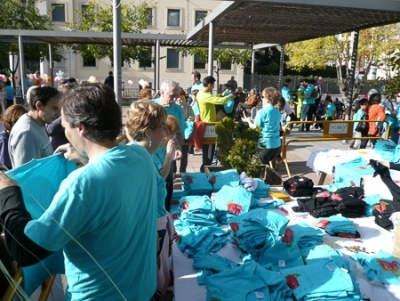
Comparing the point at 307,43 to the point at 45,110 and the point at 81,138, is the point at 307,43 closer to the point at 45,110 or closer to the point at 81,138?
the point at 45,110

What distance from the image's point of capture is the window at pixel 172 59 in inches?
1422

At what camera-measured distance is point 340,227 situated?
350cm

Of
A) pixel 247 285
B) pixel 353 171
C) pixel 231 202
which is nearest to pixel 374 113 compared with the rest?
pixel 353 171

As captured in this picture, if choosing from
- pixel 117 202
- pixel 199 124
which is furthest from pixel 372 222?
pixel 199 124

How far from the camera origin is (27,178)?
7.18 ft

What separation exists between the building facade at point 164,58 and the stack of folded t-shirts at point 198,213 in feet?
103

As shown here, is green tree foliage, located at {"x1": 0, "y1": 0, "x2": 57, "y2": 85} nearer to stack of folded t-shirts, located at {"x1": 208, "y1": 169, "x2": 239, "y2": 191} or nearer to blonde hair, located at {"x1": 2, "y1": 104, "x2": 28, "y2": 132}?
blonde hair, located at {"x1": 2, "y1": 104, "x2": 28, "y2": 132}

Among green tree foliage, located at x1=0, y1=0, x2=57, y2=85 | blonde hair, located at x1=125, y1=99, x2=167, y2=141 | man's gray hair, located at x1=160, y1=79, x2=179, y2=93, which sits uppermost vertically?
green tree foliage, located at x1=0, y1=0, x2=57, y2=85

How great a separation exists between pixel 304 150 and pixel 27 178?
27.6 feet

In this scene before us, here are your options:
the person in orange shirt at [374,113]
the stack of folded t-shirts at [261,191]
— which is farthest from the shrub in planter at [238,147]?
the person in orange shirt at [374,113]

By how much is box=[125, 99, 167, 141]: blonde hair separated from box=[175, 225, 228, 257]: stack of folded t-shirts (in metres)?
1.01

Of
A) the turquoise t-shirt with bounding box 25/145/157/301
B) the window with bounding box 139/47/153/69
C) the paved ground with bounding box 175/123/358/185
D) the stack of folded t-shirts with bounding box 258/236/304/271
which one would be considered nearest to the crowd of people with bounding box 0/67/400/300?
the turquoise t-shirt with bounding box 25/145/157/301

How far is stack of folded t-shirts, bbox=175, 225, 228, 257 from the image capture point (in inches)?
123

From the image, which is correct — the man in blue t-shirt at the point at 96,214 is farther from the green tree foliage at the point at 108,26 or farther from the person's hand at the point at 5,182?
the green tree foliage at the point at 108,26
